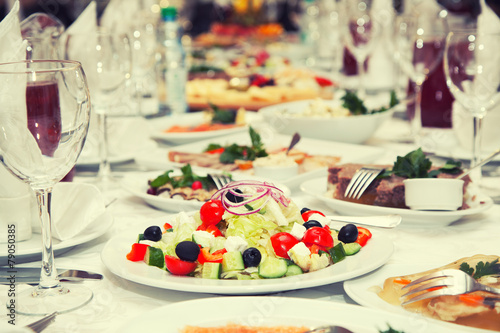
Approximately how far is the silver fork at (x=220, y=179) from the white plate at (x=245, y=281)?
1.58 feet

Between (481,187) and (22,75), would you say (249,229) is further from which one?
(481,187)

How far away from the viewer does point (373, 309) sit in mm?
973

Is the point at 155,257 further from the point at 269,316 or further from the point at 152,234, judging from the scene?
the point at 269,316

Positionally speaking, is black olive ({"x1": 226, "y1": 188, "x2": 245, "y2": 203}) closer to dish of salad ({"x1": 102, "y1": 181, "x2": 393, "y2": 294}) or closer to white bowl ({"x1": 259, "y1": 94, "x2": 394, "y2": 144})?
dish of salad ({"x1": 102, "y1": 181, "x2": 393, "y2": 294})

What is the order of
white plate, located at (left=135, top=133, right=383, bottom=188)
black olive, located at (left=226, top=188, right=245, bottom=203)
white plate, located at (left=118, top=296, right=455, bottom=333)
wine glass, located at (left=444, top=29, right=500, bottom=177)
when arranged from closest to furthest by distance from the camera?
1. white plate, located at (left=118, top=296, right=455, bottom=333)
2. black olive, located at (left=226, top=188, right=245, bottom=203)
3. wine glass, located at (left=444, top=29, right=500, bottom=177)
4. white plate, located at (left=135, top=133, right=383, bottom=188)

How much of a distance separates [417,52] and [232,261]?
1.67 m

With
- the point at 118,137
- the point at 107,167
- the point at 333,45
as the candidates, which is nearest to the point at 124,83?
the point at 107,167

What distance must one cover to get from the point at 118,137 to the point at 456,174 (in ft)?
4.12

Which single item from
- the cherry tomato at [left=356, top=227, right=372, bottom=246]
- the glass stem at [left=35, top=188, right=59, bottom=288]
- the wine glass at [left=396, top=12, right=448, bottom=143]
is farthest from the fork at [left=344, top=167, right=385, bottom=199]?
the wine glass at [left=396, top=12, right=448, bottom=143]

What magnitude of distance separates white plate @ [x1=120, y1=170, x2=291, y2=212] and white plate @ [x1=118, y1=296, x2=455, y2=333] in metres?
0.49

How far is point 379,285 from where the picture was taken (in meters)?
1.14

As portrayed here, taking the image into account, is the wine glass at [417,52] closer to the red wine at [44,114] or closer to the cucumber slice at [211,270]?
the cucumber slice at [211,270]

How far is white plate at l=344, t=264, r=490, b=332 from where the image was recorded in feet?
3.18

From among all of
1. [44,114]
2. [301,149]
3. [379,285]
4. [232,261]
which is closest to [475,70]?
[301,149]
